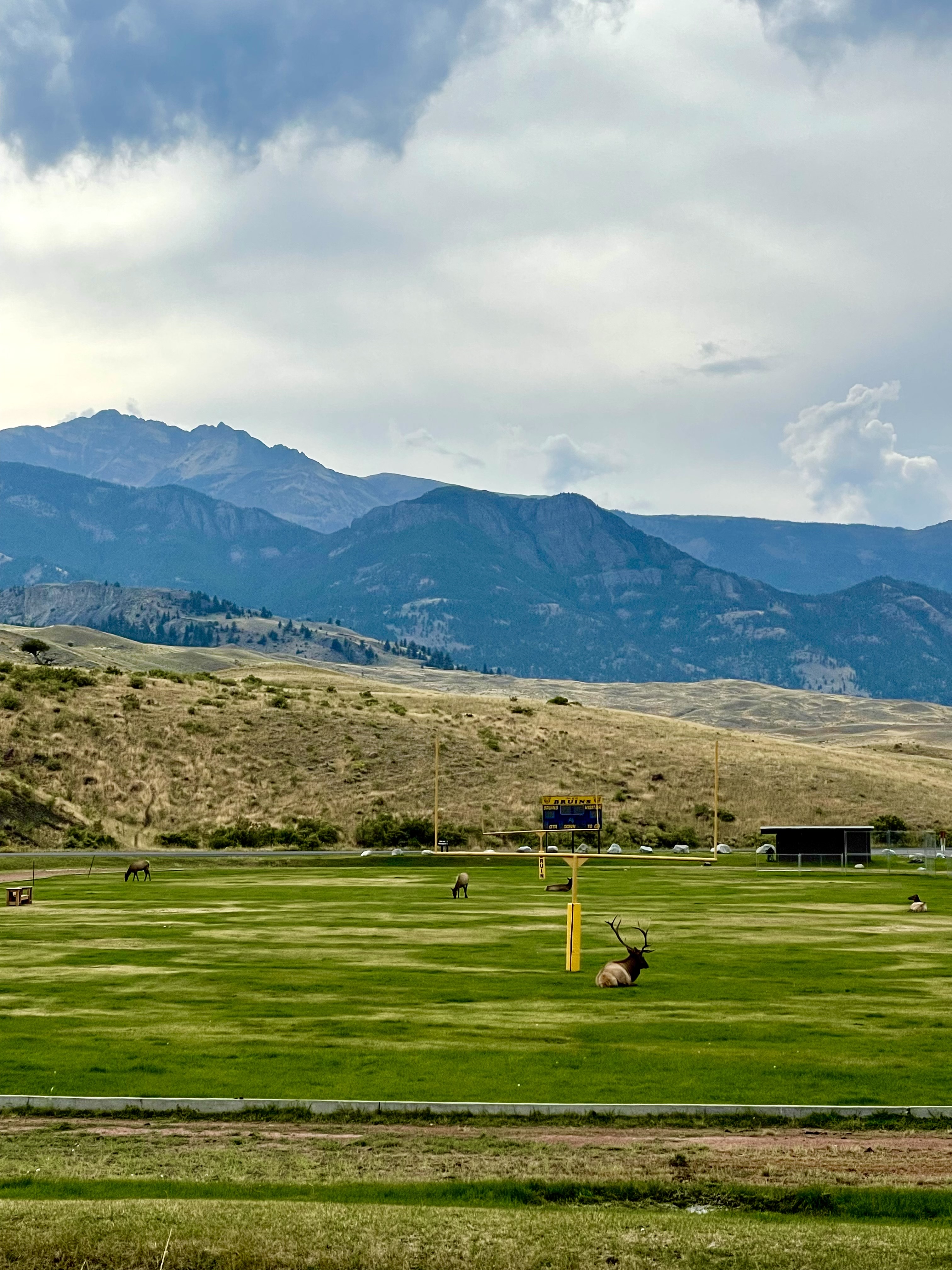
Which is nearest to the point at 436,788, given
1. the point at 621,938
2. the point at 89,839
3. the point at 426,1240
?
the point at 89,839

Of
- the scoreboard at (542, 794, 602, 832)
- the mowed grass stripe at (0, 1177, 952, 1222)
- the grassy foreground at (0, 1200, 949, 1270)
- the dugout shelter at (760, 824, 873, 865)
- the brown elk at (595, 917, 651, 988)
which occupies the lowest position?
the mowed grass stripe at (0, 1177, 952, 1222)

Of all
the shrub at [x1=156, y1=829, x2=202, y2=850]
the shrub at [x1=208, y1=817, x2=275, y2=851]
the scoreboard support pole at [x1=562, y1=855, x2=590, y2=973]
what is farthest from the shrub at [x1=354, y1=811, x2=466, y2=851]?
the scoreboard support pole at [x1=562, y1=855, x2=590, y2=973]

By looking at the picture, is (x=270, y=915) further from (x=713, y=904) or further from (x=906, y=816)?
(x=906, y=816)

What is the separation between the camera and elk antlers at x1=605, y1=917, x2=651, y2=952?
34.8 meters

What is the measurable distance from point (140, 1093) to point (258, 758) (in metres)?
103

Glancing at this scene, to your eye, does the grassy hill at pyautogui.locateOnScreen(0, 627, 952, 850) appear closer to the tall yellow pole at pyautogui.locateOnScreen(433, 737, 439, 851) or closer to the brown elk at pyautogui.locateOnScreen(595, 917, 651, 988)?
the tall yellow pole at pyautogui.locateOnScreen(433, 737, 439, 851)

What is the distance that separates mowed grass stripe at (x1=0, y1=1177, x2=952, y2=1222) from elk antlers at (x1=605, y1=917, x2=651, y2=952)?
15466 mm

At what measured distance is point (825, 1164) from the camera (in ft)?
60.6

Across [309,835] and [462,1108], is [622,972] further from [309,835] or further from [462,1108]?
[309,835]

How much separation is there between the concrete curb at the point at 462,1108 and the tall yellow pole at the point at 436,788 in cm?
6124

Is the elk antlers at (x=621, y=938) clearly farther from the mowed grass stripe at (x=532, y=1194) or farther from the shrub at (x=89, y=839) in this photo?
the shrub at (x=89, y=839)

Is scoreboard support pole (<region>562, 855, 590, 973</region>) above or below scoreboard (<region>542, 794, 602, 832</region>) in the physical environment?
below

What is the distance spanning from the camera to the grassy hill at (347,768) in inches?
4409

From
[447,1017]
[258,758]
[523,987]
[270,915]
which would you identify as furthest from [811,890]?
[258,758]
